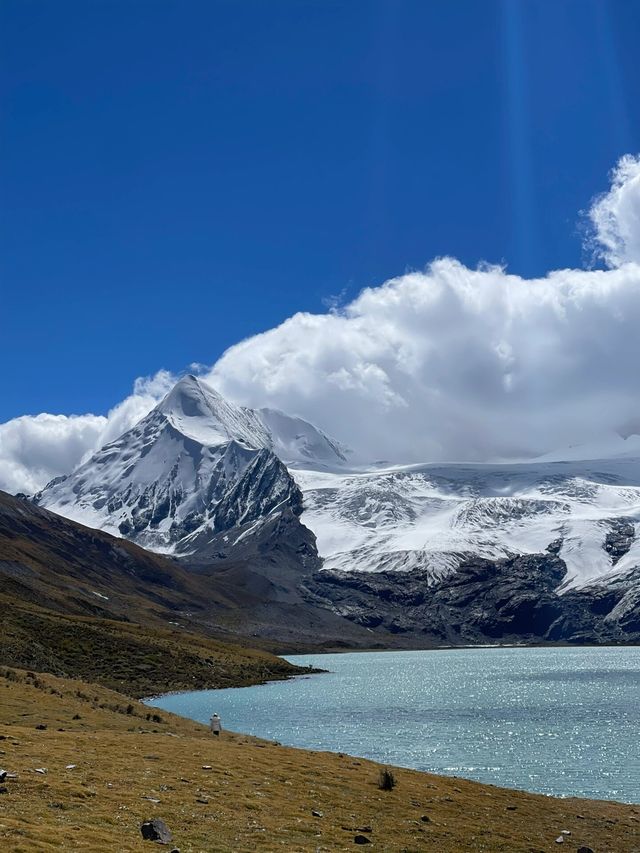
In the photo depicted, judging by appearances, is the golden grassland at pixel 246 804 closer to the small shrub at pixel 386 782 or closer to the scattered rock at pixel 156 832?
the small shrub at pixel 386 782

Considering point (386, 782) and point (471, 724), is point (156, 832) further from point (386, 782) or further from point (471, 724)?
point (471, 724)

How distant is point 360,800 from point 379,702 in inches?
3222

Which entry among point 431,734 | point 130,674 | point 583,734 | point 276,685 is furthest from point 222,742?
point 276,685

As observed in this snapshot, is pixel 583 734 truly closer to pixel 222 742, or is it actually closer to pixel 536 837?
pixel 222 742

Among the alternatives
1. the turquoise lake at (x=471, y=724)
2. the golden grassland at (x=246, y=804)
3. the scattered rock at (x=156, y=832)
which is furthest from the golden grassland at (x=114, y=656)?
the scattered rock at (x=156, y=832)

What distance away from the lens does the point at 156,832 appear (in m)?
25.7

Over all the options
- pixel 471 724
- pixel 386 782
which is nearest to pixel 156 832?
pixel 386 782

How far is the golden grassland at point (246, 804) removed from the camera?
27.0m

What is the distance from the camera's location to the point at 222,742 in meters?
53.2

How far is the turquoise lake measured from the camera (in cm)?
5806

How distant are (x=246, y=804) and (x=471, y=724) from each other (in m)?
59.0

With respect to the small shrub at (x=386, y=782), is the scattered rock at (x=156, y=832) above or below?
above

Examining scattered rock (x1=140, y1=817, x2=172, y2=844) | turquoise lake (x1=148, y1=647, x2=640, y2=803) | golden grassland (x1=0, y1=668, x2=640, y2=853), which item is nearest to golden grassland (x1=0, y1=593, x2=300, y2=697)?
turquoise lake (x1=148, y1=647, x2=640, y2=803)

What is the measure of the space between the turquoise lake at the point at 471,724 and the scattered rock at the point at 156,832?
31635 millimetres
